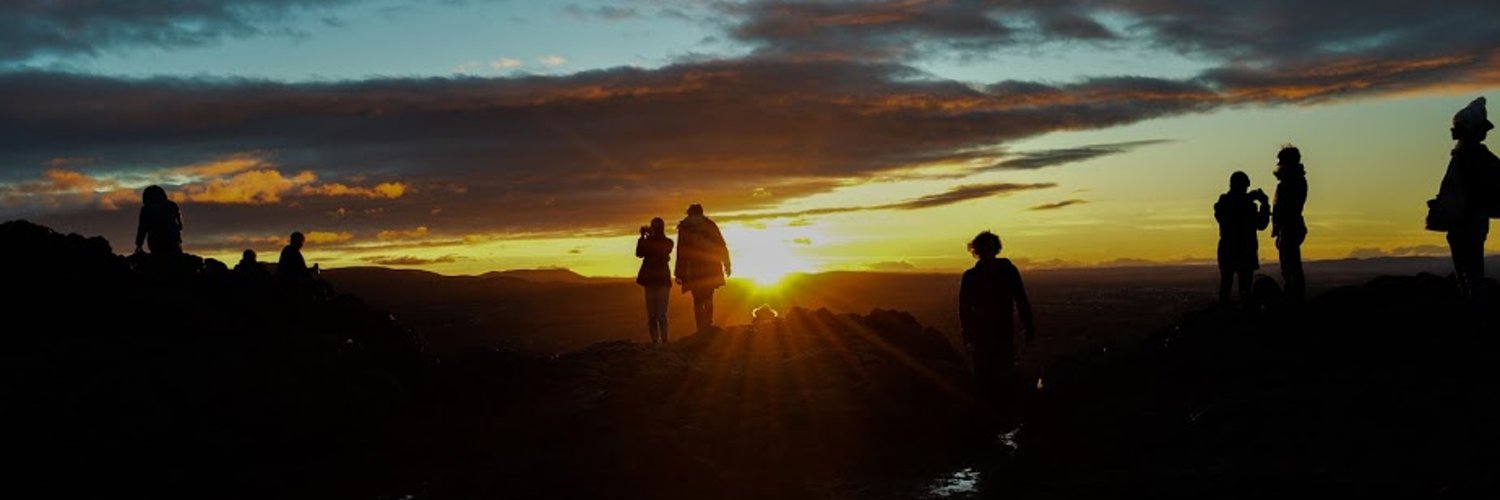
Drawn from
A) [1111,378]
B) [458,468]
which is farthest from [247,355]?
[1111,378]

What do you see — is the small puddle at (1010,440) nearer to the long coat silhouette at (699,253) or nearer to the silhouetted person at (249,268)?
the long coat silhouette at (699,253)

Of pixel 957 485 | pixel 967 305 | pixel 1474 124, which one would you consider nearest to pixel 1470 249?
pixel 1474 124

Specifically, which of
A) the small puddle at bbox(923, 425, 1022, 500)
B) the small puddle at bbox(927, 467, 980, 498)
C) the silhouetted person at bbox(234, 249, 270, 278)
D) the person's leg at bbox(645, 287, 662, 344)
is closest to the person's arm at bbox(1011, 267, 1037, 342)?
the small puddle at bbox(923, 425, 1022, 500)

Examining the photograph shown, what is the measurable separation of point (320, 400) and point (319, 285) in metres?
5.73

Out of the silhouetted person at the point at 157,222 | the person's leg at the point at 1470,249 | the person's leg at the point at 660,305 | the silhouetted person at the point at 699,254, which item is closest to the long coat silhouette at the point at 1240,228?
the person's leg at the point at 1470,249

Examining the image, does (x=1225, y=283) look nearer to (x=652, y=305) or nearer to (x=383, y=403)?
(x=652, y=305)

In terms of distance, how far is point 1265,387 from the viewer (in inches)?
557

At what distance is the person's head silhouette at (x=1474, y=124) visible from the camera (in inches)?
530

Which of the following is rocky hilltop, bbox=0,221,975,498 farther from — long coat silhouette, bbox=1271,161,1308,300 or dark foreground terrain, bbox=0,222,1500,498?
long coat silhouette, bbox=1271,161,1308,300

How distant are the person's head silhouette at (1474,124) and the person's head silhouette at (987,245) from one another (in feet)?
18.1

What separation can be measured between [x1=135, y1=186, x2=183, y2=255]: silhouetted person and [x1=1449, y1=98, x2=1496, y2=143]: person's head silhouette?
21937mm

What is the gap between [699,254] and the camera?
2180cm

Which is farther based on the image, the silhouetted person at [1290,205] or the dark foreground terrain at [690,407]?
the silhouetted person at [1290,205]

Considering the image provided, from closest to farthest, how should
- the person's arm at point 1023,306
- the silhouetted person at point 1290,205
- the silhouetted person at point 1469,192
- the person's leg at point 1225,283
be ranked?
the silhouetted person at point 1469,192 < the person's arm at point 1023,306 < the silhouetted person at point 1290,205 < the person's leg at point 1225,283
